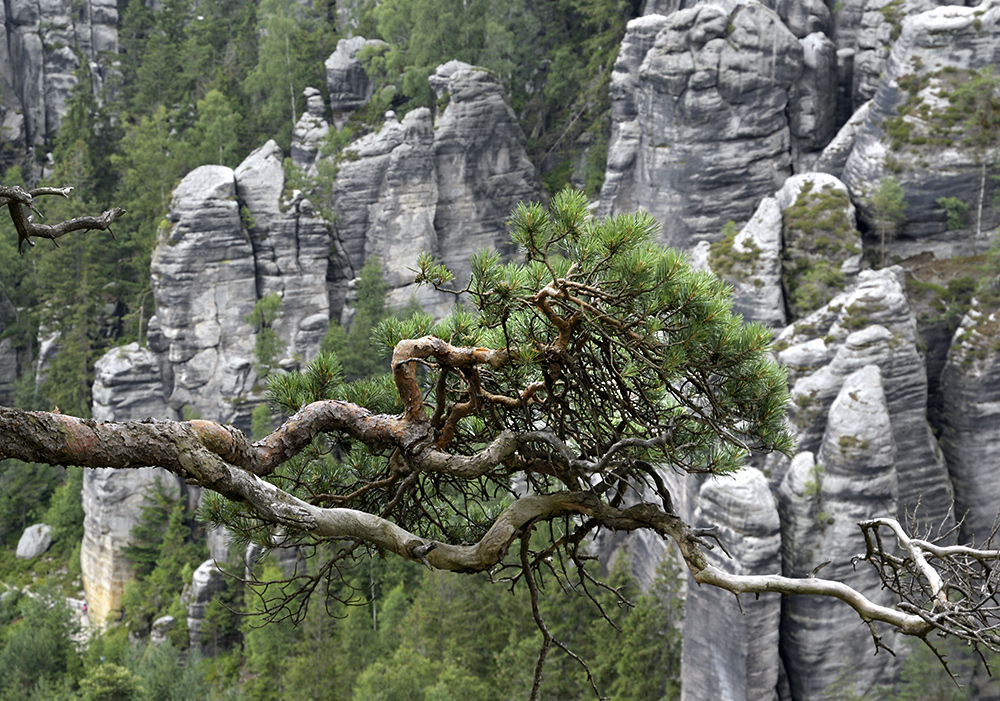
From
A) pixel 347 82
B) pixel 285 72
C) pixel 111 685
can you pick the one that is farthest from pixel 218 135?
pixel 111 685

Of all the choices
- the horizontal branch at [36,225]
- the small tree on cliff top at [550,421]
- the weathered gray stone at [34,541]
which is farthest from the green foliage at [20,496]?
the horizontal branch at [36,225]

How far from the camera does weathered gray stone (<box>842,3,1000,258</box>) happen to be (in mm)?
23875

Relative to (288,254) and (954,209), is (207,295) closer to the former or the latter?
(288,254)

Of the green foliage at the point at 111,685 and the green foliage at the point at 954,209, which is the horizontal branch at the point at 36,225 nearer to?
the green foliage at the point at 111,685

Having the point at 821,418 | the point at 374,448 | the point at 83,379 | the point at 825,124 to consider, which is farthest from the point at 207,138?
the point at 374,448

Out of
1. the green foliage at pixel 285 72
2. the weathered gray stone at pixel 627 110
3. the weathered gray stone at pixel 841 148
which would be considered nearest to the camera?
the weathered gray stone at pixel 841 148

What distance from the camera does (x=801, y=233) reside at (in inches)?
953

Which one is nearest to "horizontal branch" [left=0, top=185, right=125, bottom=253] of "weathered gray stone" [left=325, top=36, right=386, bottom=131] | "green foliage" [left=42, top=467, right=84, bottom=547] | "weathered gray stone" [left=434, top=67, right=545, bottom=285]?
"weathered gray stone" [left=434, top=67, right=545, bottom=285]

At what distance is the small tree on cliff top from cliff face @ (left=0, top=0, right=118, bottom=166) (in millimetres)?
50463

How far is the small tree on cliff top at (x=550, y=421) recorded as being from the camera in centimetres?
371

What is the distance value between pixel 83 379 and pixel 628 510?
39.6m

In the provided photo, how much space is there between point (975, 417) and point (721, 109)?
41.3ft

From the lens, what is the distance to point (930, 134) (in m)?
24.1

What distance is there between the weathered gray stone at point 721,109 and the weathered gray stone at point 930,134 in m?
4.33
